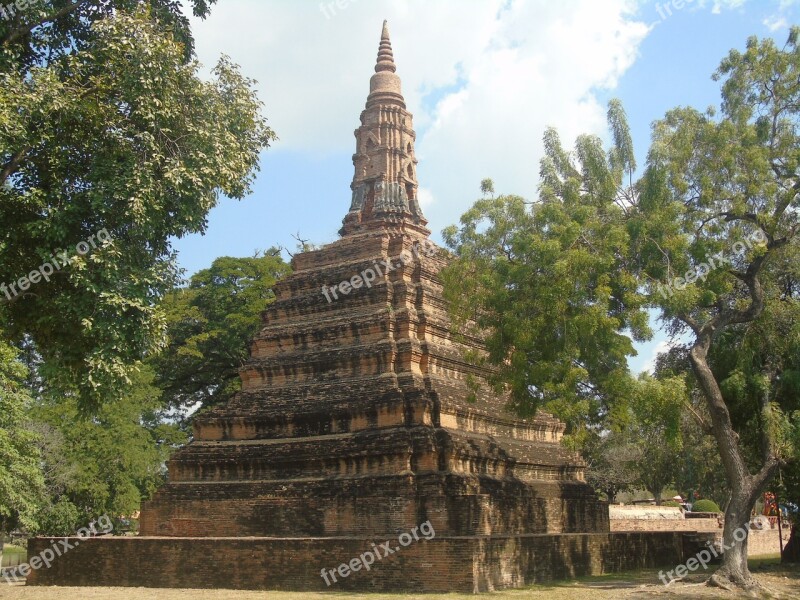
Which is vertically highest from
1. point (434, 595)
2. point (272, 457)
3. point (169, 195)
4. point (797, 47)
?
point (797, 47)

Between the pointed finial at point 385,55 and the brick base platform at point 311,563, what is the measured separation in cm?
1668

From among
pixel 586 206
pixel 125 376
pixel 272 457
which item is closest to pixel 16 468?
pixel 272 457

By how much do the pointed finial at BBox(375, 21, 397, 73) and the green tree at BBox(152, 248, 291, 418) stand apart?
9.63 metres

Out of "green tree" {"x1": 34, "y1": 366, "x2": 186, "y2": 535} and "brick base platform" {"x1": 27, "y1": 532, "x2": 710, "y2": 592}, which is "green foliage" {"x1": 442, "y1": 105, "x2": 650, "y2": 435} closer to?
"brick base platform" {"x1": 27, "y1": 532, "x2": 710, "y2": 592}

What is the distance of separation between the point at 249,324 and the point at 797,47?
21.6 m

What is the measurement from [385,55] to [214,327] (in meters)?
12.7

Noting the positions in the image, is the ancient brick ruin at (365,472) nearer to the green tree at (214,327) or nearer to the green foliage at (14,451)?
the green foliage at (14,451)

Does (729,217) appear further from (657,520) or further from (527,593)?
(657,520)

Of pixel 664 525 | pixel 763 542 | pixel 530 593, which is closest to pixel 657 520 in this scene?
pixel 664 525

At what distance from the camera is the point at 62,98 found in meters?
11.1

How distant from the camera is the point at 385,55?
28.3m

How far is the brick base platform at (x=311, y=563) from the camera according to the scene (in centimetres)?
1573

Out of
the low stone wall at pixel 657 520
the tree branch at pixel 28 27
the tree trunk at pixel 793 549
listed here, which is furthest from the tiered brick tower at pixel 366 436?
the tree branch at pixel 28 27

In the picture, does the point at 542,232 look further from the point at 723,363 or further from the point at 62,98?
the point at 62,98
